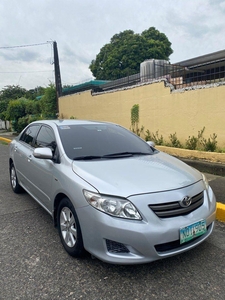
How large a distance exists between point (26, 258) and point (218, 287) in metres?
1.95

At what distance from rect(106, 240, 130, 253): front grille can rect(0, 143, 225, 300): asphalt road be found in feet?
1.07

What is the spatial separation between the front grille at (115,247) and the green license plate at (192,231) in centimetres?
53

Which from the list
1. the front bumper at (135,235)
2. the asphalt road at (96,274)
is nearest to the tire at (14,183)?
the asphalt road at (96,274)

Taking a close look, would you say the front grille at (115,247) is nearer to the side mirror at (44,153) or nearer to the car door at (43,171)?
the car door at (43,171)

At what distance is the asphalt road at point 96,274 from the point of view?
2.20m

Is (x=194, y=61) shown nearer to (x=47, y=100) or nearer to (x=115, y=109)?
(x=115, y=109)

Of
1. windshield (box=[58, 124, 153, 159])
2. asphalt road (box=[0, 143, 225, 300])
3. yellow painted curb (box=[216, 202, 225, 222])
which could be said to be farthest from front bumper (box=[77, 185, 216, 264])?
yellow painted curb (box=[216, 202, 225, 222])

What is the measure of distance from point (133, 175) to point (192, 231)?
30.4 inches

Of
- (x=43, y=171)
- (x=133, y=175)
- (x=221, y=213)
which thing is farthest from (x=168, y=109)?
(x=133, y=175)

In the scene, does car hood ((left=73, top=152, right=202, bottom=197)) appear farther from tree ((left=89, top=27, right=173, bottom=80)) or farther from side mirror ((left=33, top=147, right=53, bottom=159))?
tree ((left=89, top=27, right=173, bottom=80))

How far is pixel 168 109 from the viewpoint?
840 centimetres

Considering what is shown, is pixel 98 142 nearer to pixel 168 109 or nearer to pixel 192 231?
pixel 192 231

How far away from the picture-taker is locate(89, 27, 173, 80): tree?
2956 cm

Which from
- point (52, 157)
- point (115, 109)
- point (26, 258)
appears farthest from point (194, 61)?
point (26, 258)
